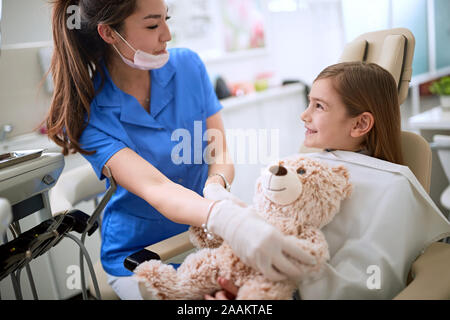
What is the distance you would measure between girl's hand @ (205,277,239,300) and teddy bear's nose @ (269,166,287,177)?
211 mm

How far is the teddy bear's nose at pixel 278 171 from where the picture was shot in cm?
69

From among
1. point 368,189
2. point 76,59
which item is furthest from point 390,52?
point 76,59

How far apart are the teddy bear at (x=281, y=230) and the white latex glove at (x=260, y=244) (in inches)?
0.7

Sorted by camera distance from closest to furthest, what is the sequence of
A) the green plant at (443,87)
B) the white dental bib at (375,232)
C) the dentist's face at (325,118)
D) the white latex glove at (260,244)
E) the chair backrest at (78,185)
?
the white latex glove at (260,244) < the white dental bib at (375,232) < the dentist's face at (325,118) < the chair backrest at (78,185) < the green plant at (443,87)

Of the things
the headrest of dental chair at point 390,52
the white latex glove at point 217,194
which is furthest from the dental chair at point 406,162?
the white latex glove at point 217,194

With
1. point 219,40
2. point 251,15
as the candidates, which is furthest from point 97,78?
point 251,15

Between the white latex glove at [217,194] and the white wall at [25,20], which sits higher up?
the white wall at [25,20]

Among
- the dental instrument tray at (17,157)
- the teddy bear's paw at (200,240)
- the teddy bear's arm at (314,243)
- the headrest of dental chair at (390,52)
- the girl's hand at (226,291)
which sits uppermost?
the headrest of dental chair at (390,52)

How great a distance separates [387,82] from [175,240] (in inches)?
24.0

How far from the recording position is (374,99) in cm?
90

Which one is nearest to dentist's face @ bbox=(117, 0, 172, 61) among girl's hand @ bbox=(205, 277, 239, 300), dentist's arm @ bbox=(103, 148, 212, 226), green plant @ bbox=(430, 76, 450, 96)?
dentist's arm @ bbox=(103, 148, 212, 226)

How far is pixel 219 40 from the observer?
10.8 ft

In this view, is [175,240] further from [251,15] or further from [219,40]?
[251,15]

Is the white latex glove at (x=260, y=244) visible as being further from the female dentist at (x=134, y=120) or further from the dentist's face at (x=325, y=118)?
the dentist's face at (x=325, y=118)
